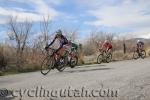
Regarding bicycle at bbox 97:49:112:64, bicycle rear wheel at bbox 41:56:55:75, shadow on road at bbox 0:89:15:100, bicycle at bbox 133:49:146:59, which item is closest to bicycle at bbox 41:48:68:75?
bicycle rear wheel at bbox 41:56:55:75

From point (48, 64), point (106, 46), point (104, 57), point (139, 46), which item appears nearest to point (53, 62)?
point (48, 64)

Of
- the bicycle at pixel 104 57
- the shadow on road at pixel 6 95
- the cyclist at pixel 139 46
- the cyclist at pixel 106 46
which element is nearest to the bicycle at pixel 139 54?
the cyclist at pixel 139 46

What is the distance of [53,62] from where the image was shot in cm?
1872

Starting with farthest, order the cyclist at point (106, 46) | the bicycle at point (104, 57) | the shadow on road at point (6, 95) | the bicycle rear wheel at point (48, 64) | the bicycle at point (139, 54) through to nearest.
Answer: the bicycle at point (139, 54), the cyclist at point (106, 46), the bicycle at point (104, 57), the bicycle rear wheel at point (48, 64), the shadow on road at point (6, 95)

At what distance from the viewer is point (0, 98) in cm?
1038

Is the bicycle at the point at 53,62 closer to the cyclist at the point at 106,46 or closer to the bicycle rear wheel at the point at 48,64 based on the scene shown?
the bicycle rear wheel at the point at 48,64

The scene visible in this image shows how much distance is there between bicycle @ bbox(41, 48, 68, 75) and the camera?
18469 millimetres

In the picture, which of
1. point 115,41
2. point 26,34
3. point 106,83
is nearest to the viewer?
point 106,83

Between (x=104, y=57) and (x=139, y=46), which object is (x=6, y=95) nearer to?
(x=104, y=57)

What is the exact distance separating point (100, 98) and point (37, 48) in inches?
789

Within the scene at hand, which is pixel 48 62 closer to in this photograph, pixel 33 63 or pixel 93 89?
pixel 33 63

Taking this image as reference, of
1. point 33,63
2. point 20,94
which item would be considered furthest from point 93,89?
point 33,63

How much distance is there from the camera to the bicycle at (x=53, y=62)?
18469mm

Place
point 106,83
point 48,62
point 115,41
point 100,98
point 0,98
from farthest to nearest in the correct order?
point 115,41
point 48,62
point 106,83
point 0,98
point 100,98
